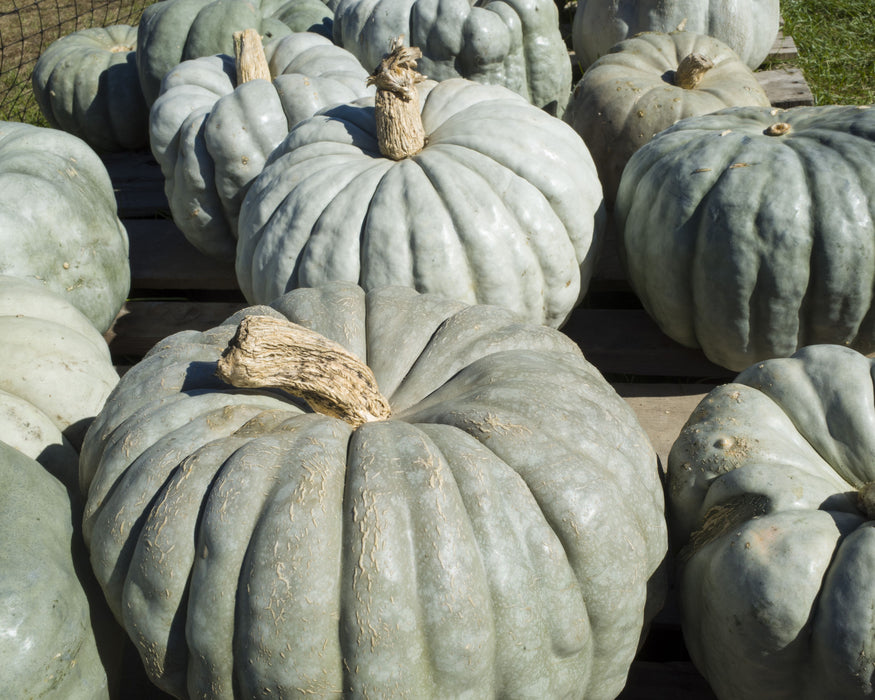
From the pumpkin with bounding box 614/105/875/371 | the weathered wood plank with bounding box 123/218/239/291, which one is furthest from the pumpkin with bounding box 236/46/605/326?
the weathered wood plank with bounding box 123/218/239/291

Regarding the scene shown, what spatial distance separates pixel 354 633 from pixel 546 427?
614 mm

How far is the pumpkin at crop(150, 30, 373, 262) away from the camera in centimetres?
358

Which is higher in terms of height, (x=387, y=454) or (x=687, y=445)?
(x=387, y=454)

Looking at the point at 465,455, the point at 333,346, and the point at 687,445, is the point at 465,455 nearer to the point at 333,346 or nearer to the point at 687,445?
the point at 333,346

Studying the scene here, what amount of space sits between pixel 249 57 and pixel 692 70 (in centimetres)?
199

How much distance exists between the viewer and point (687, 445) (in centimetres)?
225

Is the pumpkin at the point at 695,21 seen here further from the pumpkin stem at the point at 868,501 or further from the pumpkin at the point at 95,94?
the pumpkin stem at the point at 868,501

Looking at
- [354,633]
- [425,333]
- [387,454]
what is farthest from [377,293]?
[354,633]

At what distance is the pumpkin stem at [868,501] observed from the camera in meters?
1.86

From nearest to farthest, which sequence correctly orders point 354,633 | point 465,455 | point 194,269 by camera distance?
point 354,633
point 465,455
point 194,269

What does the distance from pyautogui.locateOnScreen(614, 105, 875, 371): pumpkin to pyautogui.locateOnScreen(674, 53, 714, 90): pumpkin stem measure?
643 millimetres

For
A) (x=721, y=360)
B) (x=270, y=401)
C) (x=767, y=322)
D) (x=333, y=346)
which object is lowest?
(x=721, y=360)

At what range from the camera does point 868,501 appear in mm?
1873

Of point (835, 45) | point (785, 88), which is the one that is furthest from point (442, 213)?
point (835, 45)
